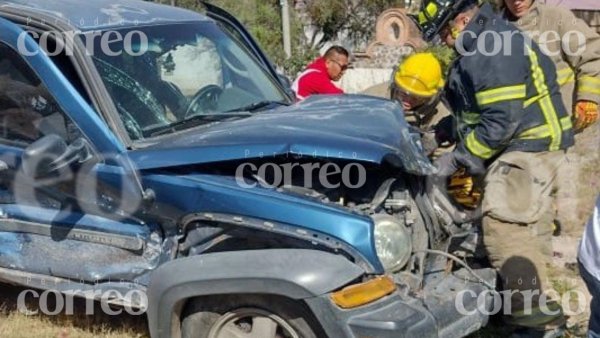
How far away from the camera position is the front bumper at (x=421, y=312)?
3.18 meters

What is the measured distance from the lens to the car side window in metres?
3.89

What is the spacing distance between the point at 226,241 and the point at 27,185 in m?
1.12

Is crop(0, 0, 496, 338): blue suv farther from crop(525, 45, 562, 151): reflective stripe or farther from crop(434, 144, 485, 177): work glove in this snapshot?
crop(525, 45, 562, 151): reflective stripe

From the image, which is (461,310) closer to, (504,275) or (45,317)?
(504,275)

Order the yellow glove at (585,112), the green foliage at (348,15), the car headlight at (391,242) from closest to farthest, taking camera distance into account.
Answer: the car headlight at (391,242)
the yellow glove at (585,112)
the green foliage at (348,15)

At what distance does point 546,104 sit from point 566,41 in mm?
1035

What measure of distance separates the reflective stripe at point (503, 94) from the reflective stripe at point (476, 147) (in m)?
0.21

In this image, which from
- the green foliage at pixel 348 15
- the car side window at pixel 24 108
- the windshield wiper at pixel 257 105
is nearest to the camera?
the car side window at pixel 24 108

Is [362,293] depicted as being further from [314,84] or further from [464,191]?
[314,84]

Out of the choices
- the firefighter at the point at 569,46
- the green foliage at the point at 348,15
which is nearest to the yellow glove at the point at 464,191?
the firefighter at the point at 569,46

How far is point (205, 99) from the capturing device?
4328 millimetres

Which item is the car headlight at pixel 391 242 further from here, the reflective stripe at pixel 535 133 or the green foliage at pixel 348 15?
the green foliage at pixel 348 15

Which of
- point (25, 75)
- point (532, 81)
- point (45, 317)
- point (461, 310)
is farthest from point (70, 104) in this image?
point (532, 81)

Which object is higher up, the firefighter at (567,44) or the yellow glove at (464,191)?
the firefighter at (567,44)
